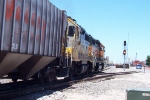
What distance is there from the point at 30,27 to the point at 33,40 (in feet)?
2.02

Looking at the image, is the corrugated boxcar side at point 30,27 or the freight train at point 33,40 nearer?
the corrugated boxcar side at point 30,27

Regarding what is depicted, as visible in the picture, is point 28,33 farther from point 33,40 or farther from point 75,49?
point 75,49

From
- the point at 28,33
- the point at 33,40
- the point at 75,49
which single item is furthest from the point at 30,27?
the point at 75,49

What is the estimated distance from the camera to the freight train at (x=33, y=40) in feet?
25.5

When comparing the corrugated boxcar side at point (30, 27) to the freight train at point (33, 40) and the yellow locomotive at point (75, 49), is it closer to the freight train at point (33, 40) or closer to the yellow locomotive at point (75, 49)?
the freight train at point (33, 40)

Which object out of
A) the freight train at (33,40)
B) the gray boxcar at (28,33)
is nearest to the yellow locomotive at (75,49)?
the freight train at (33,40)

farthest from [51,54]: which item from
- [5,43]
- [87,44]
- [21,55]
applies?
[87,44]

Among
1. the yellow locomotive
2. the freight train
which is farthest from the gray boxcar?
the yellow locomotive

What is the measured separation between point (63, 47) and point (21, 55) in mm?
4918

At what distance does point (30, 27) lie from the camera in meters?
8.98

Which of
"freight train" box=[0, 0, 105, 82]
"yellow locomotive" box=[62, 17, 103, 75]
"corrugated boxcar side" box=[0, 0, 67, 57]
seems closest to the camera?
"corrugated boxcar side" box=[0, 0, 67, 57]

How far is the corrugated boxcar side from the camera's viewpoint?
24.9 ft

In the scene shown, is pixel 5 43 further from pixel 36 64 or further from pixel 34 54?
pixel 36 64

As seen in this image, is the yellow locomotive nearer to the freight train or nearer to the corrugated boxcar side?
the freight train
